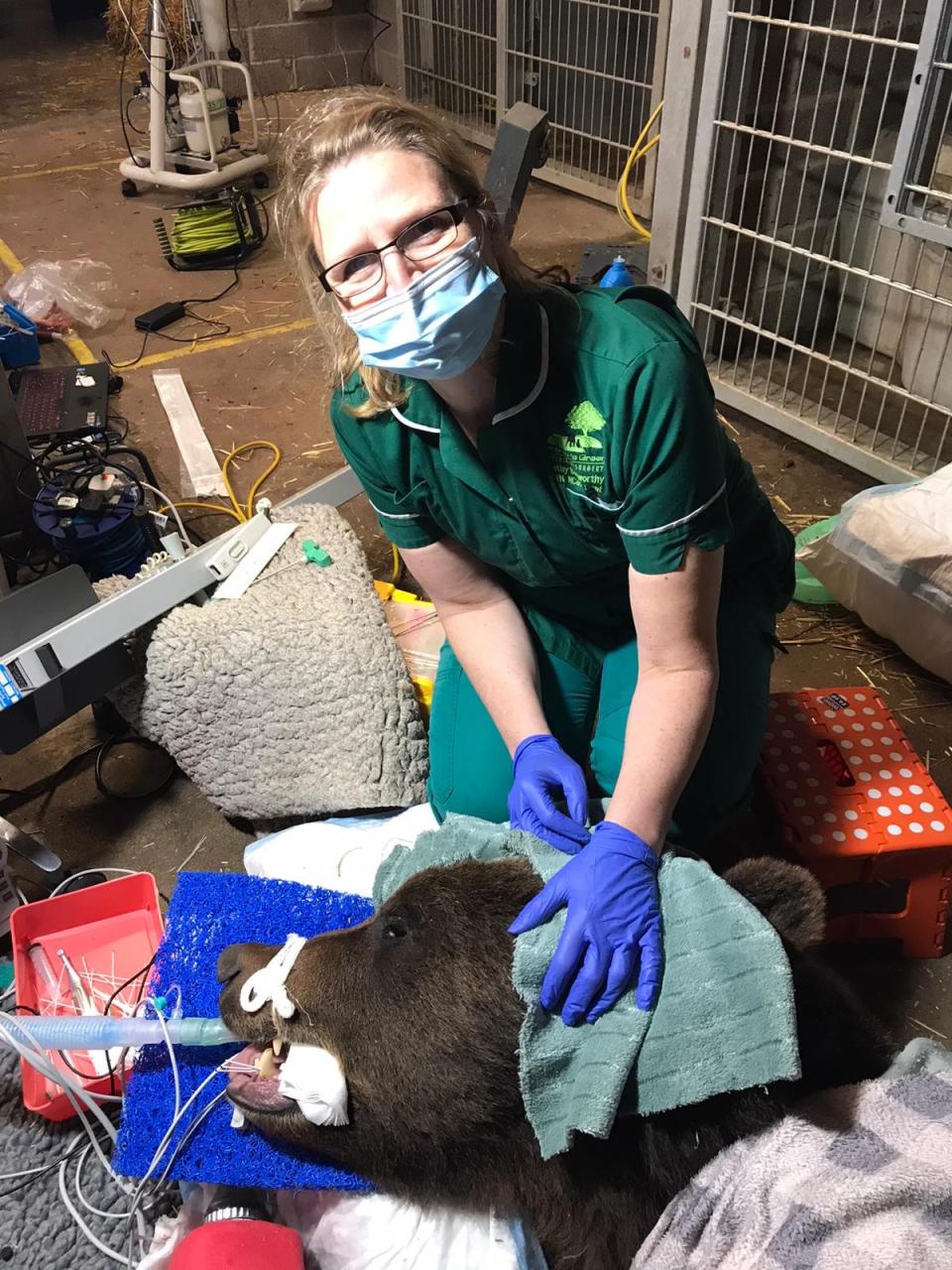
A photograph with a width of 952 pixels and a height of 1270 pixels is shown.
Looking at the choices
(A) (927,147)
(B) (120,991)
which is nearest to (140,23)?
(A) (927,147)

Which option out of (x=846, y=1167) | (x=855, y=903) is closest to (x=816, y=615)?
(x=855, y=903)

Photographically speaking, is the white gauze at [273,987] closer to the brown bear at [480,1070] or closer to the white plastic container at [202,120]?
the brown bear at [480,1070]

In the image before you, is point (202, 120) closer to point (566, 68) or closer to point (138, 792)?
point (566, 68)

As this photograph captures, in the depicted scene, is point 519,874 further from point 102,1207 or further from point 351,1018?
point 102,1207

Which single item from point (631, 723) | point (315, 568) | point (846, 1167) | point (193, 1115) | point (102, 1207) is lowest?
point (102, 1207)

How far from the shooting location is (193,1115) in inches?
53.9

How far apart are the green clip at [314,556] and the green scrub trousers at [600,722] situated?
0.49 metres

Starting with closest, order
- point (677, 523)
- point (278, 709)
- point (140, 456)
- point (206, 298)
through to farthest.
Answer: point (677, 523)
point (278, 709)
point (140, 456)
point (206, 298)

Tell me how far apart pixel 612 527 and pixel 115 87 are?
6.94 metres

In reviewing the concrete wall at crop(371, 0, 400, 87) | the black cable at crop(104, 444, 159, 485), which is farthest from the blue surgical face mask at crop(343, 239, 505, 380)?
the concrete wall at crop(371, 0, 400, 87)

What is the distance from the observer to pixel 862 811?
1597 millimetres

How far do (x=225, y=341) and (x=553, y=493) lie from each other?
107 inches

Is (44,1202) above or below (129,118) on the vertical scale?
below

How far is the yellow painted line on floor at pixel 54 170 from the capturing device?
17.0ft
